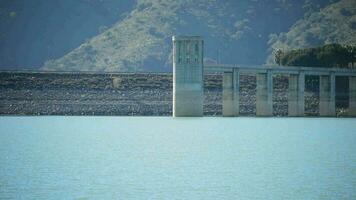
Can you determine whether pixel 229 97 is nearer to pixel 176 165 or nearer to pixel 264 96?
pixel 264 96

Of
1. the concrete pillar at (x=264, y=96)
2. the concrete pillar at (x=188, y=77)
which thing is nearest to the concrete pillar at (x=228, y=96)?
the concrete pillar at (x=264, y=96)

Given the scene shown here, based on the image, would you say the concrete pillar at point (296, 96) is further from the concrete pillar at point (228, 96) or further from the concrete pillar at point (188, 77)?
the concrete pillar at point (188, 77)

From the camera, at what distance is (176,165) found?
68438 millimetres

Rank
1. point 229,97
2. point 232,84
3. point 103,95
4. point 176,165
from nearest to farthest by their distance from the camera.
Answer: point 176,165 → point 229,97 → point 232,84 → point 103,95

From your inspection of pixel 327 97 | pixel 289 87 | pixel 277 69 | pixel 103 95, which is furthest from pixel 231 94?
pixel 103 95

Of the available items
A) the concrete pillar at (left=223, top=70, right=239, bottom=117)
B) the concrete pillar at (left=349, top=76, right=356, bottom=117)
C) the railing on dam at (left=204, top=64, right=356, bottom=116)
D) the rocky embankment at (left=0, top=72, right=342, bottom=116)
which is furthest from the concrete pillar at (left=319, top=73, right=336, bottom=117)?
the concrete pillar at (left=223, top=70, right=239, bottom=117)

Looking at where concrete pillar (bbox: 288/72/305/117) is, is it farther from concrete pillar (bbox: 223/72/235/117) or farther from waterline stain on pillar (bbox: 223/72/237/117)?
concrete pillar (bbox: 223/72/235/117)

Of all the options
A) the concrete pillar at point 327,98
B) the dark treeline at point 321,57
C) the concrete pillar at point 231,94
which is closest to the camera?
the concrete pillar at point 231,94

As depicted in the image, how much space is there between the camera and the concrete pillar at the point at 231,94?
159 metres

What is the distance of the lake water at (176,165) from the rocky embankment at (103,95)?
187 ft

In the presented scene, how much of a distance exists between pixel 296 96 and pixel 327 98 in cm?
603

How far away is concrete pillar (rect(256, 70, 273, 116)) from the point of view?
16238 centimetres

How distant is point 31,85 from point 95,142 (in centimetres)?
8109

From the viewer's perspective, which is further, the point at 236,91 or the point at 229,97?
the point at 236,91
